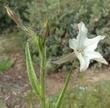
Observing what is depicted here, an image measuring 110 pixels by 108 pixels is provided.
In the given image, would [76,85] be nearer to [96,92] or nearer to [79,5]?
[96,92]

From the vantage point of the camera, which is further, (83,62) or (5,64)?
(5,64)

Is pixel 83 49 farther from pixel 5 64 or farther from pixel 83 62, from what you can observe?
pixel 5 64

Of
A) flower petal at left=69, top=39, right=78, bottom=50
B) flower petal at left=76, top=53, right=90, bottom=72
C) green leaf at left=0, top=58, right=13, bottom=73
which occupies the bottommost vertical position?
green leaf at left=0, top=58, right=13, bottom=73

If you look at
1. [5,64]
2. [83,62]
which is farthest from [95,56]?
[5,64]

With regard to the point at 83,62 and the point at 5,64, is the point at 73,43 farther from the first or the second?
the point at 5,64

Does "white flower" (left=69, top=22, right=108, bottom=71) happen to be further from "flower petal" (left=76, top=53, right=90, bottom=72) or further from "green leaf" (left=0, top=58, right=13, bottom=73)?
"green leaf" (left=0, top=58, right=13, bottom=73)

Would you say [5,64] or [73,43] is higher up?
[73,43]

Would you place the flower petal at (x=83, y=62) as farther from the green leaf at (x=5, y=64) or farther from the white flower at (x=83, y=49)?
the green leaf at (x=5, y=64)

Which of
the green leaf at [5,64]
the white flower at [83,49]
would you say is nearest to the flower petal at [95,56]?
the white flower at [83,49]

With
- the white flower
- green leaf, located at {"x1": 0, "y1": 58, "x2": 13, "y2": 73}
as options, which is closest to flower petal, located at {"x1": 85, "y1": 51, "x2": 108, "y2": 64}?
the white flower
